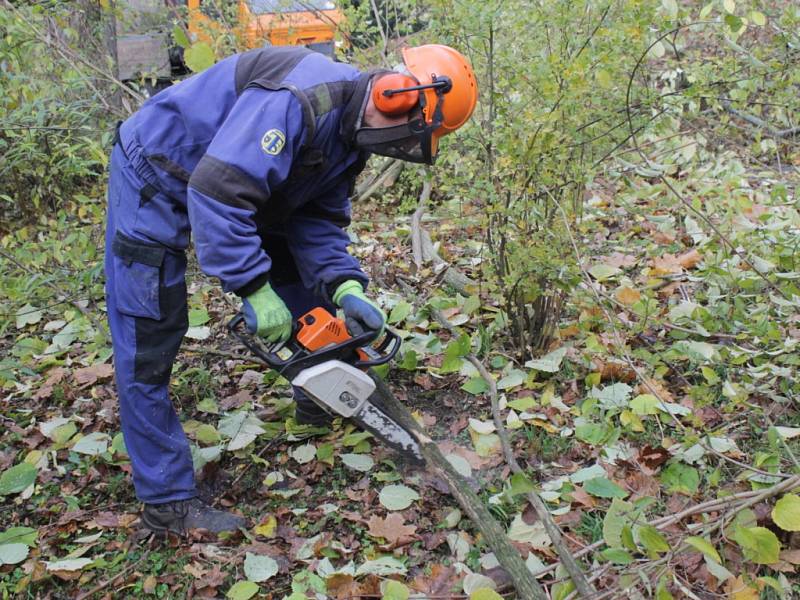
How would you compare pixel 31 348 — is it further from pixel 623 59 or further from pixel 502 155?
pixel 623 59

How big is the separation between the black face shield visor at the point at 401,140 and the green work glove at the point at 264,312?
62cm

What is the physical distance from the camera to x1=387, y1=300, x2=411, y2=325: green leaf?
12.5 feet

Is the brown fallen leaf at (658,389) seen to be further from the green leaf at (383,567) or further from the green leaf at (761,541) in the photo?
the green leaf at (383,567)

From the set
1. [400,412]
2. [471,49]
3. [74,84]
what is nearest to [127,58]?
[74,84]

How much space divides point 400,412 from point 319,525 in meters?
0.57

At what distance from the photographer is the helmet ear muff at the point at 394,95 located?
2340 mm

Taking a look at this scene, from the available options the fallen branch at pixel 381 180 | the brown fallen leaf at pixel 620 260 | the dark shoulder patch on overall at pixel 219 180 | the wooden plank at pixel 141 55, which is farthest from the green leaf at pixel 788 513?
the wooden plank at pixel 141 55

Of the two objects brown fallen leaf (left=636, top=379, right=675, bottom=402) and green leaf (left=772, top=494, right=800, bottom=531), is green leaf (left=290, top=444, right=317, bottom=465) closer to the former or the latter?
brown fallen leaf (left=636, top=379, right=675, bottom=402)

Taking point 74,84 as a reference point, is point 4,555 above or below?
below

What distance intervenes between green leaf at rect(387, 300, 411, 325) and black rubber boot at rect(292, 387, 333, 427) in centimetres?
78

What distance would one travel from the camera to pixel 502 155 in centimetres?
295

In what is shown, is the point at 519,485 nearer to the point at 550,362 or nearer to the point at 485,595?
the point at 485,595

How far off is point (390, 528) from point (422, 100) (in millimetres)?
1536

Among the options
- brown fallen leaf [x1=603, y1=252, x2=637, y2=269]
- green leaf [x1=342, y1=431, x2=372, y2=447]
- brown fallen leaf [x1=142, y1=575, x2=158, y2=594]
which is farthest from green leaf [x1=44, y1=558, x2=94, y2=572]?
brown fallen leaf [x1=603, y1=252, x2=637, y2=269]
